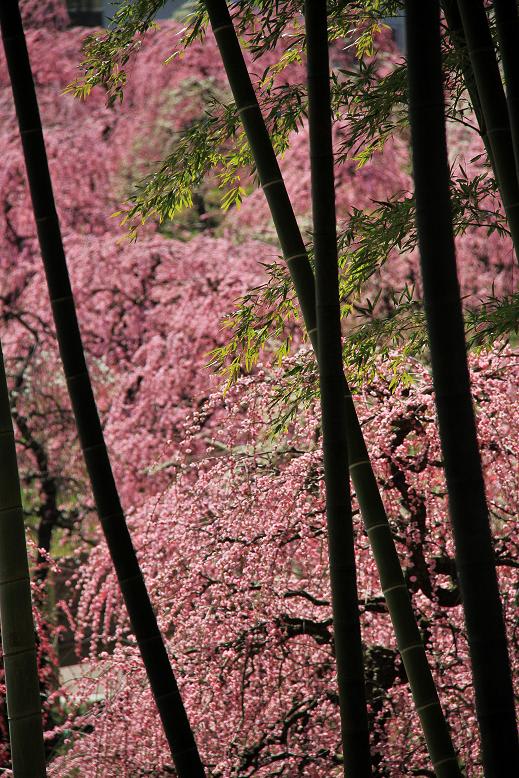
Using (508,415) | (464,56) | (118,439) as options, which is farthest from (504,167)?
(118,439)

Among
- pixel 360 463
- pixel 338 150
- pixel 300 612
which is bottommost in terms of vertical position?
pixel 300 612

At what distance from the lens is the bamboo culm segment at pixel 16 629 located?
2.53m

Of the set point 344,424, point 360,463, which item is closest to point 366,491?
point 360,463

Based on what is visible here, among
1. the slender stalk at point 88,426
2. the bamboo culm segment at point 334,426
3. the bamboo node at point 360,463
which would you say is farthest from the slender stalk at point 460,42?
the slender stalk at point 88,426

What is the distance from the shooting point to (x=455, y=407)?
2037 millimetres

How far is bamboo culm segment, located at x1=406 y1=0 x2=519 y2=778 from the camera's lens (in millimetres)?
2008

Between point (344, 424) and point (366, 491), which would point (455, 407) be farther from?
point (366, 491)

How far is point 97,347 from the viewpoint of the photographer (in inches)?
Result: 419

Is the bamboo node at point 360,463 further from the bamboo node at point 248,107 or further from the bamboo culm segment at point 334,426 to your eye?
the bamboo node at point 248,107

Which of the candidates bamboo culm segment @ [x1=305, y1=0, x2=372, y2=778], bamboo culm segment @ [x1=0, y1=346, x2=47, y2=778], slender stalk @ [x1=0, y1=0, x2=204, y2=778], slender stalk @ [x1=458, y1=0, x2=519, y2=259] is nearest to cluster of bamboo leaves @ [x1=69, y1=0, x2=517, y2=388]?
slender stalk @ [x1=458, y1=0, x2=519, y2=259]

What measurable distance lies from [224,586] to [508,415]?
1.76 m

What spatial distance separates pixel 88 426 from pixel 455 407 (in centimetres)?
102

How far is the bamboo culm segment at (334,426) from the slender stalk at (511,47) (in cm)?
54

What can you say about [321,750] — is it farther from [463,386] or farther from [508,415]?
[463,386]
